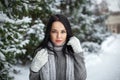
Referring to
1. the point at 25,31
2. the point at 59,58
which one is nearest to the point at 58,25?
the point at 59,58

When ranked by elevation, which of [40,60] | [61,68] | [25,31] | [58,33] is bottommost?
[25,31]

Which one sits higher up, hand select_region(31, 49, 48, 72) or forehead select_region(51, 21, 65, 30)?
forehead select_region(51, 21, 65, 30)

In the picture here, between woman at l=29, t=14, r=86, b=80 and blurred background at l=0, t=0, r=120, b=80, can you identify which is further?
blurred background at l=0, t=0, r=120, b=80

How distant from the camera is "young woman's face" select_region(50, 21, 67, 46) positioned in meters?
3.54

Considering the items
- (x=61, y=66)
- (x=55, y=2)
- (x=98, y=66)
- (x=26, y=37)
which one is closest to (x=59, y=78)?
(x=61, y=66)

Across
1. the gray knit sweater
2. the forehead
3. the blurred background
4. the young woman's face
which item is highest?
the forehead

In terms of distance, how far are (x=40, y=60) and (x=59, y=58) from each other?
24cm

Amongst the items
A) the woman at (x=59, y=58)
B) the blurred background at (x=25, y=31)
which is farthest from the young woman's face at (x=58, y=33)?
the blurred background at (x=25, y=31)

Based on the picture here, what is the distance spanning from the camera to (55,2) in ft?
30.3

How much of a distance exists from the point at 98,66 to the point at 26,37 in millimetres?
4343

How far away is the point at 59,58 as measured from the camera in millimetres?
3539

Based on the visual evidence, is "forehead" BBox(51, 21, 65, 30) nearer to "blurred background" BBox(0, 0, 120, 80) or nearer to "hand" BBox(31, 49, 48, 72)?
"hand" BBox(31, 49, 48, 72)

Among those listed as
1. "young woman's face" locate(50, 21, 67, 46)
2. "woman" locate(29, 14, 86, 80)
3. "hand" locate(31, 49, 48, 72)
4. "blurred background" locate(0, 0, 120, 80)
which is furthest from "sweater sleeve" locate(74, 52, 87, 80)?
"blurred background" locate(0, 0, 120, 80)

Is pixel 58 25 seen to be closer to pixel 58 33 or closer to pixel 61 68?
pixel 58 33
